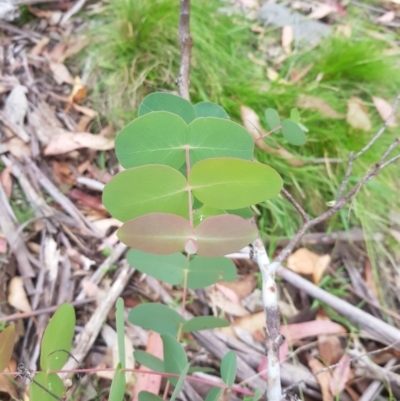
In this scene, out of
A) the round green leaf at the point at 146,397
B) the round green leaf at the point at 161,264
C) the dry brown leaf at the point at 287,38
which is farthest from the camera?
the dry brown leaf at the point at 287,38

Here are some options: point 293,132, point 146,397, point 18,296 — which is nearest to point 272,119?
point 293,132

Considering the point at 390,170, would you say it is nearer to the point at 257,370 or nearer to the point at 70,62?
the point at 257,370

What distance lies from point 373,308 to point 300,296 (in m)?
0.21

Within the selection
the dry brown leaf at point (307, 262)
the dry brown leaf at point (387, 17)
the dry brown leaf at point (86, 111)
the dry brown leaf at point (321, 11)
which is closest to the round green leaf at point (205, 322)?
the dry brown leaf at point (307, 262)

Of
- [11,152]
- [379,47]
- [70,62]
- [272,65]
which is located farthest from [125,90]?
[379,47]

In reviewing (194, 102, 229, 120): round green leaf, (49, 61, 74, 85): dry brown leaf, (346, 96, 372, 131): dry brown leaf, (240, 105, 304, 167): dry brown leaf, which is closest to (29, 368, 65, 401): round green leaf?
(194, 102, 229, 120): round green leaf

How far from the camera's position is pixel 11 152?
124 cm

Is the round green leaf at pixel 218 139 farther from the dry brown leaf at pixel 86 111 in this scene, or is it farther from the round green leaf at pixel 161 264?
the dry brown leaf at pixel 86 111

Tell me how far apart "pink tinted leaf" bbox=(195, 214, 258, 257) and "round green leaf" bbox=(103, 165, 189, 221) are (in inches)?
2.3

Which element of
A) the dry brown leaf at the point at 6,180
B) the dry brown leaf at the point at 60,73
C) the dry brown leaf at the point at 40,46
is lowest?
the dry brown leaf at the point at 6,180

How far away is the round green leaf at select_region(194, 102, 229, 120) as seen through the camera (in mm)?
609

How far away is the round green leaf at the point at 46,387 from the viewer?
0.55 metres

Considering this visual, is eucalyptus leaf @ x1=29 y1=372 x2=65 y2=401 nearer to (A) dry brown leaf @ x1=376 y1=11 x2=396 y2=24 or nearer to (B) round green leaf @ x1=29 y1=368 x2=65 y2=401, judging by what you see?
(B) round green leaf @ x1=29 y1=368 x2=65 y2=401

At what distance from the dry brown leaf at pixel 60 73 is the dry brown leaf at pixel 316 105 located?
790 millimetres
